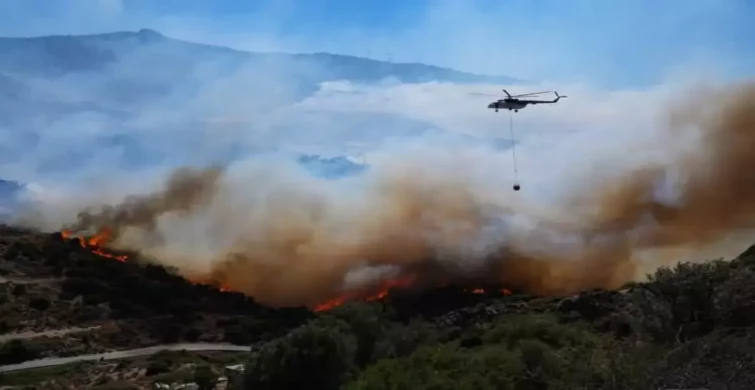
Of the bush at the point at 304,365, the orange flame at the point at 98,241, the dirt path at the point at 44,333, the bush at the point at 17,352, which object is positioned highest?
the orange flame at the point at 98,241

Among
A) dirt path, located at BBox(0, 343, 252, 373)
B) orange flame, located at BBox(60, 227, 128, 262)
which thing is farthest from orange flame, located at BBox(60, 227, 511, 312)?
dirt path, located at BBox(0, 343, 252, 373)

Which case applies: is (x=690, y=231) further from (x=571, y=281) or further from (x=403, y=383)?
(x=403, y=383)

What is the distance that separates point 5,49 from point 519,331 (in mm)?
21933

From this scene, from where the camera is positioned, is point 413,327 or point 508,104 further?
point 508,104

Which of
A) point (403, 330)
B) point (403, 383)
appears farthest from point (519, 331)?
point (403, 383)

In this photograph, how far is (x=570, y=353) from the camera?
16.4m

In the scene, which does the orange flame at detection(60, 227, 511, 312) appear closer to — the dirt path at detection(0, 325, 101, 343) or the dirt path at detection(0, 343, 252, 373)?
the dirt path at detection(0, 343, 252, 373)

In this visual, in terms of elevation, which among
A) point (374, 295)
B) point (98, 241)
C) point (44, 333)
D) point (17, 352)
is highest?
point (98, 241)

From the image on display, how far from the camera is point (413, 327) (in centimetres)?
2702

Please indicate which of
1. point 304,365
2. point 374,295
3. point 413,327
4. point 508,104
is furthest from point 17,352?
point 508,104

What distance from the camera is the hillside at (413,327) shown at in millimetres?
13148

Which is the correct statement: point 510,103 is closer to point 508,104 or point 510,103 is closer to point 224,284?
point 508,104

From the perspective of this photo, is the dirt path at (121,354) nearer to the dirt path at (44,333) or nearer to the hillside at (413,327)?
the hillside at (413,327)

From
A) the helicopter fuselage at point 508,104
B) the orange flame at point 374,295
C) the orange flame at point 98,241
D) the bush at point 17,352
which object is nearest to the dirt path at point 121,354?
the bush at point 17,352
